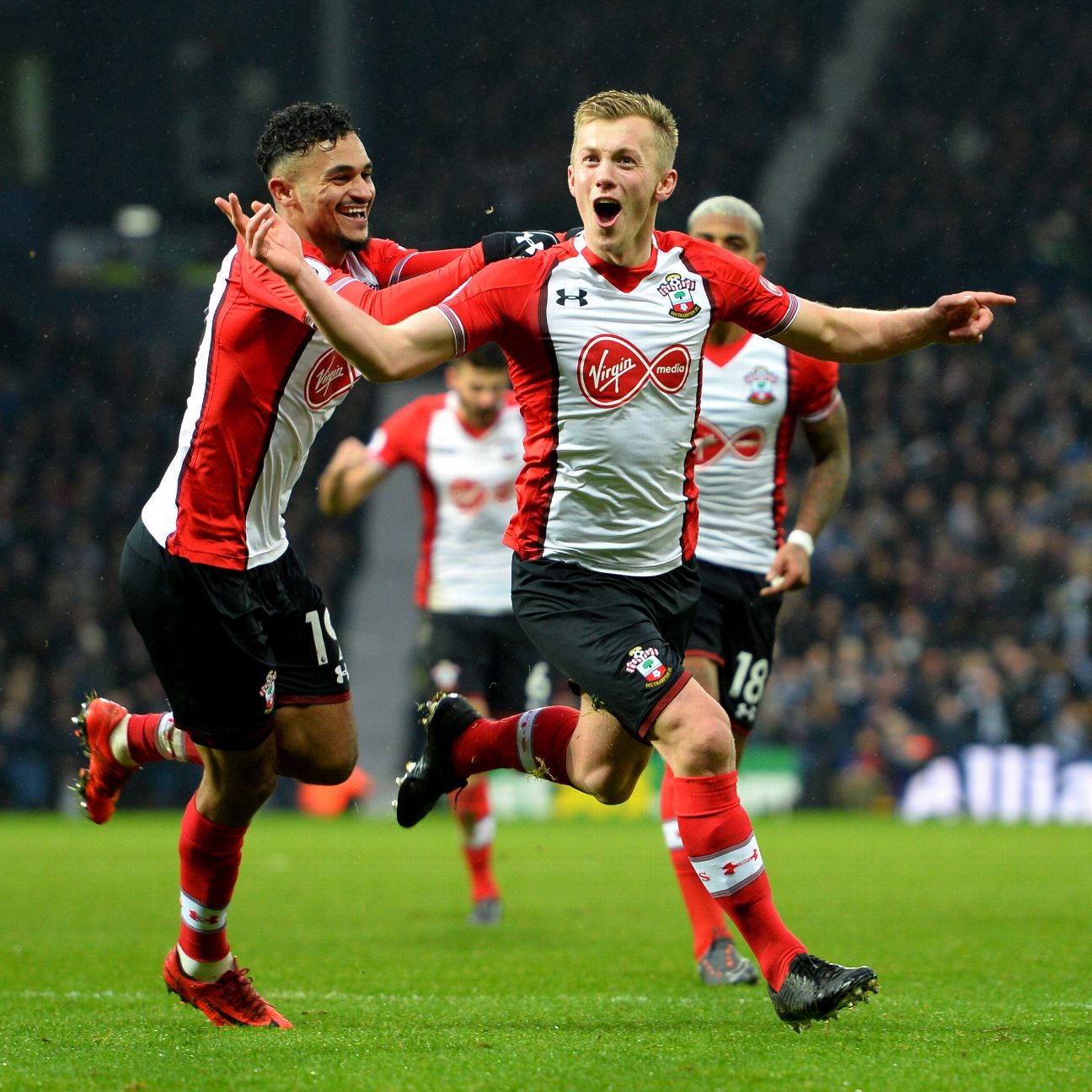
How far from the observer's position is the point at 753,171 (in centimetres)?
2547

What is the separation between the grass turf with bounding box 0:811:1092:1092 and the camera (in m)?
4.16

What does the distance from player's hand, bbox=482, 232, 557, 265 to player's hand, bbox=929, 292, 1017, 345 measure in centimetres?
115

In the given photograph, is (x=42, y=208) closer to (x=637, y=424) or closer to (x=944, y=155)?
(x=944, y=155)

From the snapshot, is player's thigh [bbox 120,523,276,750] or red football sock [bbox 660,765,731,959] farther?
red football sock [bbox 660,765,731,959]

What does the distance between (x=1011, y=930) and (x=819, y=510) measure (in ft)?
7.52

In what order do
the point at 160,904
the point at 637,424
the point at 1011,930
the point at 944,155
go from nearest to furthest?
the point at 637,424, the point at 1011,930, the point at 160,904, the point at 944,155

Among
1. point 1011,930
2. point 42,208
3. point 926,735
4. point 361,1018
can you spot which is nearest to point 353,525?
point 42,208

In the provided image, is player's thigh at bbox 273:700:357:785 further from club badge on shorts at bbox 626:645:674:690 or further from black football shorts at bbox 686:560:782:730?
black football shorts at bbox 686:560:782:730

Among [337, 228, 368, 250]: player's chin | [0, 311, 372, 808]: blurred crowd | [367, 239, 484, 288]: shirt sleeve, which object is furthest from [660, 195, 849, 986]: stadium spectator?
[0, 311, 372, 808]: blurred crowd

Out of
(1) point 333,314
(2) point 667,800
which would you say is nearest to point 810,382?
(2) point 667,800

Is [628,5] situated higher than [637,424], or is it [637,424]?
[628,5]

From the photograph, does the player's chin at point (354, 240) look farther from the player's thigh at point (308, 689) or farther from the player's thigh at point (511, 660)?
the player's thigh at point (511, 660)

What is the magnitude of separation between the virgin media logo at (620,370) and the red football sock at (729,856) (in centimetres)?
111

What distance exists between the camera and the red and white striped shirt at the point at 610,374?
4.84m
